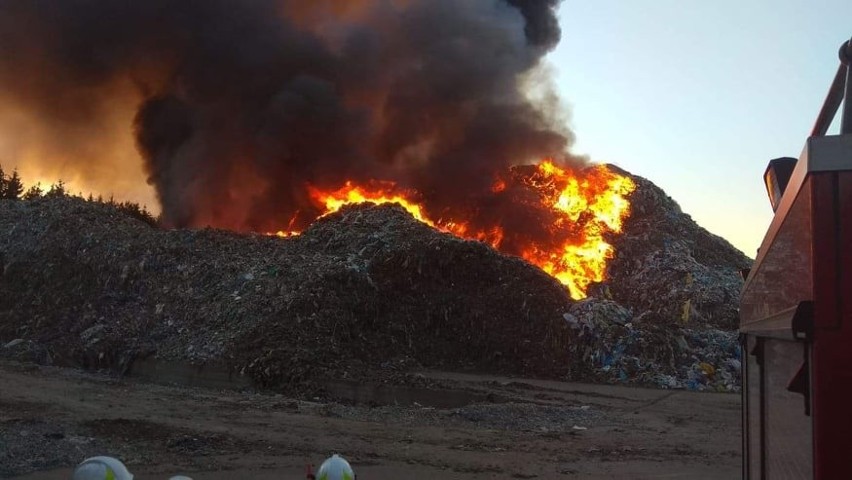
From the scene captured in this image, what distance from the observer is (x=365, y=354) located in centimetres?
1452

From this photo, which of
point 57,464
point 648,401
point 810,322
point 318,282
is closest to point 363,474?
point 57,464

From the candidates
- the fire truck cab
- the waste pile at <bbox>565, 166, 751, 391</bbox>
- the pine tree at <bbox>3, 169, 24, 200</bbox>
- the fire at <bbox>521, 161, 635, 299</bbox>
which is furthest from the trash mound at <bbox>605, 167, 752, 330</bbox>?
the pine tree at <bbox>3, 169, 24, 200</bbox>

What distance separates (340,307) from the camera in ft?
50.5

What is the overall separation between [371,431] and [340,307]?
691cm

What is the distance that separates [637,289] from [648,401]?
8617 millimetres

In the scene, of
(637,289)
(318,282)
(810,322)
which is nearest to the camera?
(810,322)

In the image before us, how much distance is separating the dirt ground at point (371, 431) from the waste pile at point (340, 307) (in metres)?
1.66

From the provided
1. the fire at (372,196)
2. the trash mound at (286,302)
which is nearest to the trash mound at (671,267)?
the trash mound at (286,302)

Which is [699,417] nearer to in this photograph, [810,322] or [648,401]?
[648,401]

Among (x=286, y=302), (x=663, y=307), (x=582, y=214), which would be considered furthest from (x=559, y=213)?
(x=286, y=302)

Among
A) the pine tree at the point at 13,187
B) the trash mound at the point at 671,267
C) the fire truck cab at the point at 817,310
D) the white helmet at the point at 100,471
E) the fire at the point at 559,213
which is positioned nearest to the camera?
the fire truck cab at the point at 817,310

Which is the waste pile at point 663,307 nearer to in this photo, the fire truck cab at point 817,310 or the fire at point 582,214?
the fire at point 582,214

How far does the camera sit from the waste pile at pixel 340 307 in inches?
559

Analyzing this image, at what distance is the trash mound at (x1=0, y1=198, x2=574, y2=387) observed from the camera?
14203 millimetres
